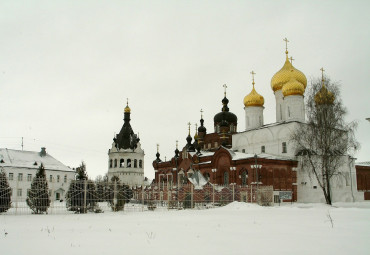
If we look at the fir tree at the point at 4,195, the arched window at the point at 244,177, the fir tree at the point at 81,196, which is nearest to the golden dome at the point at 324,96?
the arched window at the point at 244,177

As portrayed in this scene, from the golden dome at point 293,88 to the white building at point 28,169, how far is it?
30205mm

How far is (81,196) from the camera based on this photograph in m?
20.4

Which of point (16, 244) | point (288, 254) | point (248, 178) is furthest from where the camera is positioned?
point (248, 178)

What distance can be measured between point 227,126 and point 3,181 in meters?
32.3

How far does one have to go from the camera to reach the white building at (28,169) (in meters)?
47.2

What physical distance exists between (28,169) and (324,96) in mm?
39191

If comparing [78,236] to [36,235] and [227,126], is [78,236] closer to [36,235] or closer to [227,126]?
[36,235]

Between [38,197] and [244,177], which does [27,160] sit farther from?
[38,197]

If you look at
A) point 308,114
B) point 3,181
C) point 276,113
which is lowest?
point 3,181

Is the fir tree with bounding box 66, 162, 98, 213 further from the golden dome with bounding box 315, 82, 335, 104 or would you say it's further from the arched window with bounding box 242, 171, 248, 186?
the arched window with bounding box 242, 171, 248, 186

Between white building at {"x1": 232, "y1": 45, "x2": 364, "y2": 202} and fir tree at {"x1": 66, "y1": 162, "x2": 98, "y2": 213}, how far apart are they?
1985cm

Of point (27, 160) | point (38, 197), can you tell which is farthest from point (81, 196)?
point (27, 160)

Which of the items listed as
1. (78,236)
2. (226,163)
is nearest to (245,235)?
(78,236)

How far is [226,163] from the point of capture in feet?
123
